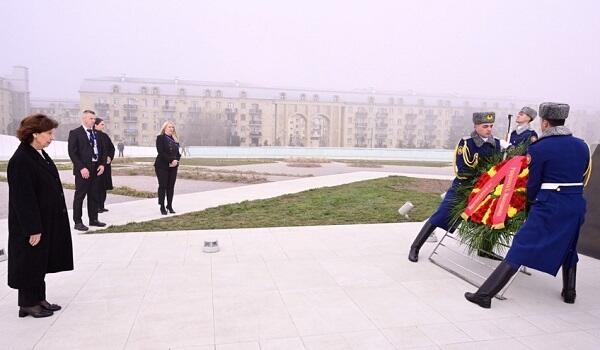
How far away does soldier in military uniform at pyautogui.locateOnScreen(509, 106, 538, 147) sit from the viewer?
5.41 metres

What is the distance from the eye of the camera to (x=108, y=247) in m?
6.12

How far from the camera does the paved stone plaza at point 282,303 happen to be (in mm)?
3467

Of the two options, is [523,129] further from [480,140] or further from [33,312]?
[33,312]

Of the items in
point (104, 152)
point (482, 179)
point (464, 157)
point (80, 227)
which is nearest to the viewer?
point (482, 179)

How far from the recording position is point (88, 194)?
7480 millimetres

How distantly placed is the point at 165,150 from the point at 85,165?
1571 millimetres

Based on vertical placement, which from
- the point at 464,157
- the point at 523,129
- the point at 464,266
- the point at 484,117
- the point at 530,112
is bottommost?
the point at 464,266

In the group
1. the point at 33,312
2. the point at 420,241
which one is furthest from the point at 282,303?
the point at 420,241

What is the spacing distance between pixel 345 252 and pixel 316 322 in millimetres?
2365

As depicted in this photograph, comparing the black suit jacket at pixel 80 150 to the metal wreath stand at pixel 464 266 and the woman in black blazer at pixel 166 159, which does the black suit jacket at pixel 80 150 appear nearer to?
the woman in black blazer at pixel 166 159

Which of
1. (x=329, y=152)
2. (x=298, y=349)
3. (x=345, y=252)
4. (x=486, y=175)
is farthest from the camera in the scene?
(x=329, y=152)

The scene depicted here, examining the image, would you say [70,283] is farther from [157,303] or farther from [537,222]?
[537,222]

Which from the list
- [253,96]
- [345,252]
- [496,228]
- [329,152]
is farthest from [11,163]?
[253,96]

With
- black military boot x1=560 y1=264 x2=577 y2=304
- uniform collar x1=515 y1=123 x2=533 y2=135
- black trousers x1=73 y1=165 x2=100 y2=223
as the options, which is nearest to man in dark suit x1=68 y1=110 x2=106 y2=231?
black trousers x1=73 y1=165 x2=100 y2=223
